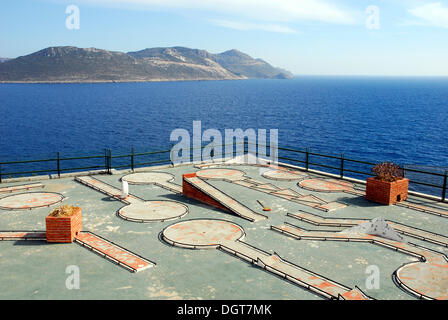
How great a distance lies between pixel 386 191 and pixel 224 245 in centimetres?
848

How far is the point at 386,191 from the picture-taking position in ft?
58.1

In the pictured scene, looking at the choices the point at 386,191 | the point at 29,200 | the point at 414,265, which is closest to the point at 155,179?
the point at 29,200

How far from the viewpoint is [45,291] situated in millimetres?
10320

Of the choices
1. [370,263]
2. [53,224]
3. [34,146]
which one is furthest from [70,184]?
[34,146]

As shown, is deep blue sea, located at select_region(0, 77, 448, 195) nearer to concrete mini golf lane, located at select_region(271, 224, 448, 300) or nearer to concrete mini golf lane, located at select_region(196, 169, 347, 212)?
Result: concrete mini golf lane, located at select_region(196, 169, 347, 212)

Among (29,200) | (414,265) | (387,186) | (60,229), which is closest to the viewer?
(414,265)

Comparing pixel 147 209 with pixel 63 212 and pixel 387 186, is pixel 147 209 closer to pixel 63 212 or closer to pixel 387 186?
pixel 63 212

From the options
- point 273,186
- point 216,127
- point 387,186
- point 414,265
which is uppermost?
point 387,186

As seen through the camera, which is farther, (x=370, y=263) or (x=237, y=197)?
(x=237, y=197)

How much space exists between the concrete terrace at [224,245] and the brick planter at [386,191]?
396 mm

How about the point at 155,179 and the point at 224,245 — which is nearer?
the point at 224,245

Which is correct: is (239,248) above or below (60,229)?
below
